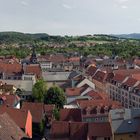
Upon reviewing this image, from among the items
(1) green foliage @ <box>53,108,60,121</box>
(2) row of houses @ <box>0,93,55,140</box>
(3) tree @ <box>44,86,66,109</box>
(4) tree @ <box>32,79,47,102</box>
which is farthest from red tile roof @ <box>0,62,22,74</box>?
(1) green foliage @ <box>53,108,60,121</box>

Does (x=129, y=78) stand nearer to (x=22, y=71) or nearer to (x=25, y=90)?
(x=25, y=90)

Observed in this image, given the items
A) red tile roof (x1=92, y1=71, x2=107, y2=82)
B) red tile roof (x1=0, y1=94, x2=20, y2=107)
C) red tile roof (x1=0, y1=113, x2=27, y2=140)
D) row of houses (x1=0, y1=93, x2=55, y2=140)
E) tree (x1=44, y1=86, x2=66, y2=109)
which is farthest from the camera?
red tile roof (x1=92, y1=71, x2=107, y2=82)

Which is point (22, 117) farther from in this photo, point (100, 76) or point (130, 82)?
point (100, 76)

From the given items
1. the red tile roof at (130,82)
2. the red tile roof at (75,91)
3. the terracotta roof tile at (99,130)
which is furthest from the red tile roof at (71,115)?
the red tile roof at (130,82)

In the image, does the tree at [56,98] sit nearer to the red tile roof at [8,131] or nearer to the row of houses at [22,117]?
the row of houses at [22,117]

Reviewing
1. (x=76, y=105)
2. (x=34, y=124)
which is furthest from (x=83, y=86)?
(x=34, y=124)

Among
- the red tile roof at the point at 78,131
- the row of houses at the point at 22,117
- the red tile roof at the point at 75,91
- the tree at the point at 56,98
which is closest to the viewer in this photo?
the row of houses at the point at 22,117

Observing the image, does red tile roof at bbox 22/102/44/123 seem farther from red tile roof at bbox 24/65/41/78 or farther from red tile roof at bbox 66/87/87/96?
red tile roof at bbox 24/65/41/78
